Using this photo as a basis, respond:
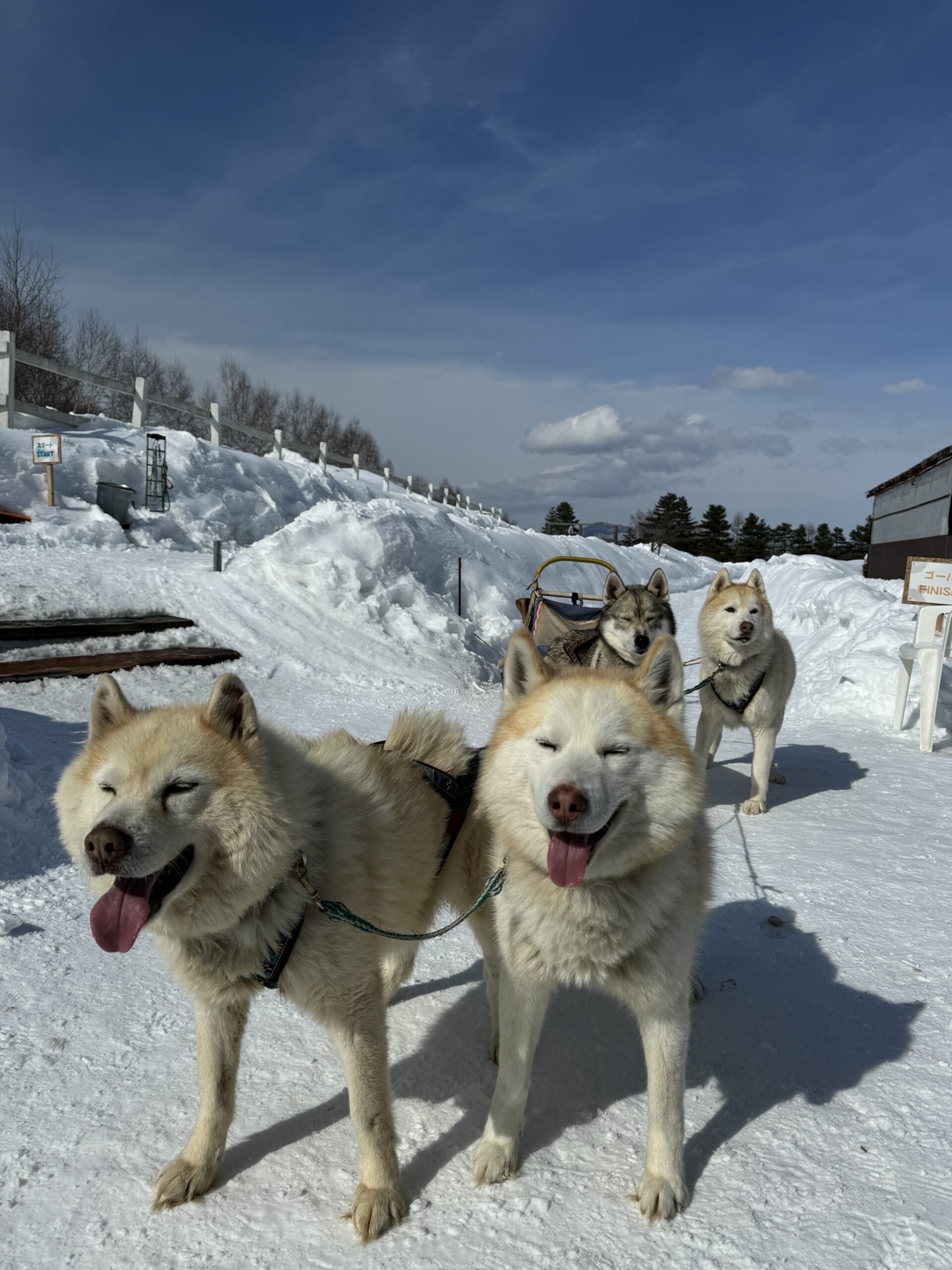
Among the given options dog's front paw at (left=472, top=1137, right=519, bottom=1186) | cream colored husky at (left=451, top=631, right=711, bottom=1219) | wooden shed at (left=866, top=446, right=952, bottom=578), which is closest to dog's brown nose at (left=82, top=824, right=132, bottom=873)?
cream colored husky at (left=451, top=631, right=711, bottom=1219)

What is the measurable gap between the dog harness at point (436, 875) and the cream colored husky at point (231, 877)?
2cm

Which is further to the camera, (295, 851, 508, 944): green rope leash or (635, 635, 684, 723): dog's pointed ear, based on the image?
(635, 635, 684, 723): dog's pointed ear

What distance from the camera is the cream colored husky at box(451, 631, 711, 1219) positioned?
176 cm

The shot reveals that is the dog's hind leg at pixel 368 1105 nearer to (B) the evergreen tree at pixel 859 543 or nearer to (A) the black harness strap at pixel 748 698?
(A) the black harness strap at pixel 748 698

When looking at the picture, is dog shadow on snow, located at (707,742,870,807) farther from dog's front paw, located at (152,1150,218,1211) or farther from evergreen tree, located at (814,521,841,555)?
evergreen tree, located at (814,521,841,555)

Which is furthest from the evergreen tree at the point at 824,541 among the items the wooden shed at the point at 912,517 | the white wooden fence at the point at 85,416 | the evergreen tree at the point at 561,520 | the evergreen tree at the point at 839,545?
the white wooden fence at the point at 85,416

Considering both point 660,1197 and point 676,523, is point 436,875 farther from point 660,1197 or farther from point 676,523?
point 676,523

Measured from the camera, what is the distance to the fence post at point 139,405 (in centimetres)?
1553

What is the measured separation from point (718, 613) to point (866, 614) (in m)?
5.99

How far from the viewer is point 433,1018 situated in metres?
2.58

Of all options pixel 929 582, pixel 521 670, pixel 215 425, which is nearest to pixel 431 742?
pixel 521 670

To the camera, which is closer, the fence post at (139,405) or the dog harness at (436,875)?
the dog harness at (436,875)

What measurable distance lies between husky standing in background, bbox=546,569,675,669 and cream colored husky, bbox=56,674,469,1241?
11.6 feet

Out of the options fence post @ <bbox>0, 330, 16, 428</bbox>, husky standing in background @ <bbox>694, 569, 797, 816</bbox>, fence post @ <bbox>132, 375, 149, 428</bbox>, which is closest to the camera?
husky standing in background @ <bbox>694, 569, 797, 816</bbox>
